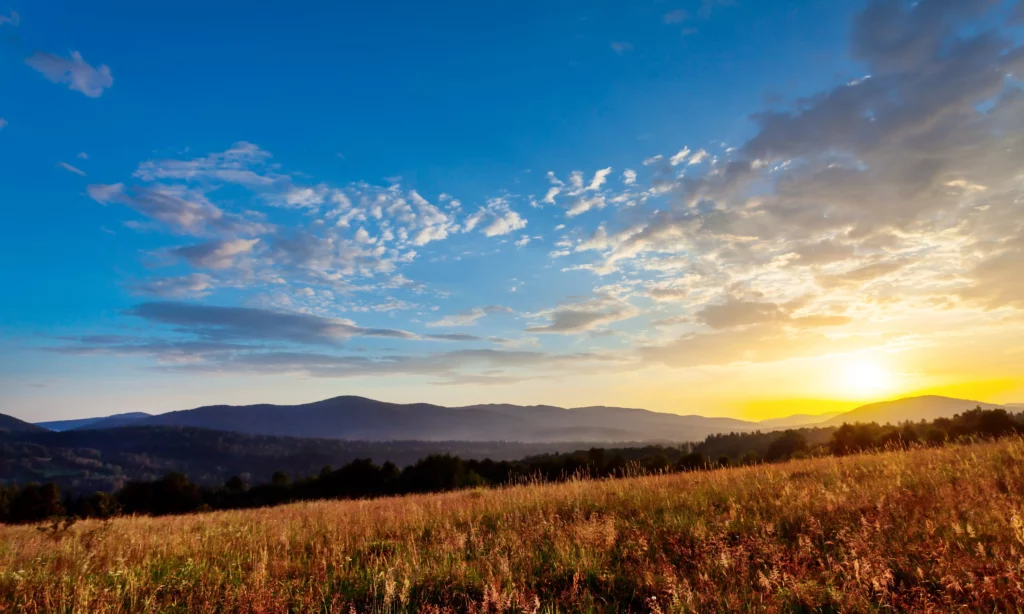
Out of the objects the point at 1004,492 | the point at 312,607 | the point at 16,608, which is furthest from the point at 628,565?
the point at 16,608

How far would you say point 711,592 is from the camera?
5.08 m

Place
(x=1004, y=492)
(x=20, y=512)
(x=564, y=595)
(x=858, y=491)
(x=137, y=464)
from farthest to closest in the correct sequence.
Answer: (x=137, y=464)
(x=20, y=512)
(x=858, y=491)
(x=1004, y=492)
(x=564, y=595)

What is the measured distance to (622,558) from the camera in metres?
6.72

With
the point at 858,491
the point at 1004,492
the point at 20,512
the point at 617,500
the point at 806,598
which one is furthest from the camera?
the point at 20,512

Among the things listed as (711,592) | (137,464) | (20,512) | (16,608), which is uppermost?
(711,592)

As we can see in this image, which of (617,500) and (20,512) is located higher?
(617,500)

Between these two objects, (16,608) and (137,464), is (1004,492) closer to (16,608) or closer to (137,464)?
(16,608)

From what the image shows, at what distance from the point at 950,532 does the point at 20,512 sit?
3324 inches

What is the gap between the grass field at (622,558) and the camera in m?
4.91

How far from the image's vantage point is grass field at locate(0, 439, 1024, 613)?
16.1 ft

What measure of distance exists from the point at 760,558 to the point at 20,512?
82778mm

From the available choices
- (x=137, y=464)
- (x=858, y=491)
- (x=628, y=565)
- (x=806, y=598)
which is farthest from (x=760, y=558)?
(x=137, y=464)

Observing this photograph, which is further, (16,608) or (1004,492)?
(1004,492)

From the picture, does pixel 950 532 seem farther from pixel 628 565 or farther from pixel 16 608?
pixel 16 608
